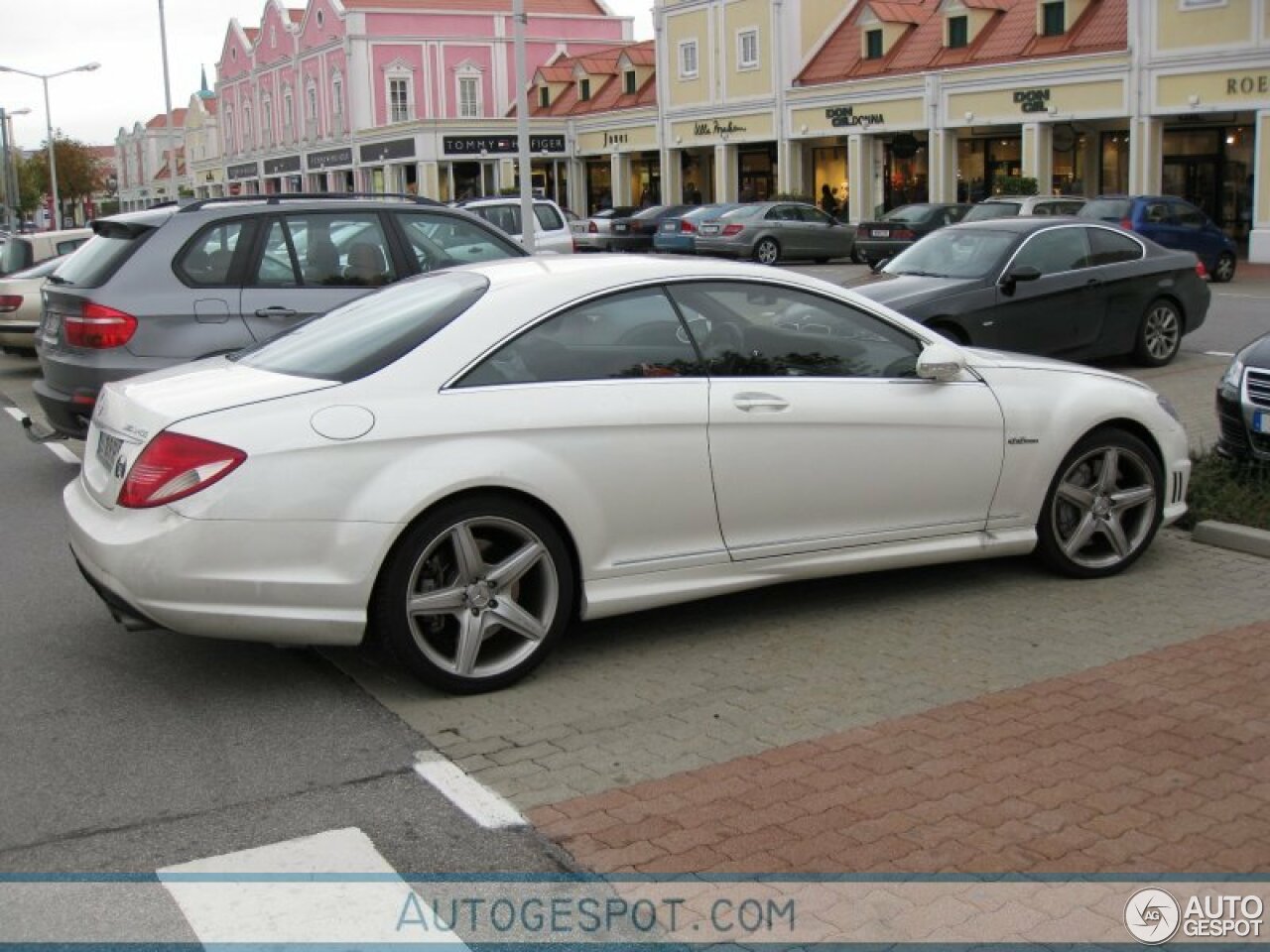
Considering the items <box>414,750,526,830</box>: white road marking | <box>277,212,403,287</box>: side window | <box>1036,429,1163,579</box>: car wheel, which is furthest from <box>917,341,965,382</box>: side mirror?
<box>277,212,403,287</box>: side window

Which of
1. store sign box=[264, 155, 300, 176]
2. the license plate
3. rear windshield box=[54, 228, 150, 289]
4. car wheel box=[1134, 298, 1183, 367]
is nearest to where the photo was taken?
the license plate

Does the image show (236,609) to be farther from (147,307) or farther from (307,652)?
(147,307)

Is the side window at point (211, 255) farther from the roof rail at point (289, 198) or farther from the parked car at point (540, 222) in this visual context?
the parked car at point (540, 222)

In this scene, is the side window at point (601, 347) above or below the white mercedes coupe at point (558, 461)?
above

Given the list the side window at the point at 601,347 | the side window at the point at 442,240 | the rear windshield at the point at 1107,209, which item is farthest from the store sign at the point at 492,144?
the side window at the point at 601,347

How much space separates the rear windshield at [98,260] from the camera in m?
9.38

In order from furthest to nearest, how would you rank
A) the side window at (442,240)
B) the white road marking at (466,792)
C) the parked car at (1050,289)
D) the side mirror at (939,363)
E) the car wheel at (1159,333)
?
the car wheel at (1159,333) → the parked car at (1050,289) → the side window at (442,240) → the side mirror at (939,363) → the white road marking at (466,792)

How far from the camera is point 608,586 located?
5699 mm

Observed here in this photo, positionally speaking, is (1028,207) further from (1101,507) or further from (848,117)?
(1101,507)

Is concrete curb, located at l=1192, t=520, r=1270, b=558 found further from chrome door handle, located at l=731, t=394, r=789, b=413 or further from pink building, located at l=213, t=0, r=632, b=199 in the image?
pink building, located at l=213, t=0, r=632, b=199

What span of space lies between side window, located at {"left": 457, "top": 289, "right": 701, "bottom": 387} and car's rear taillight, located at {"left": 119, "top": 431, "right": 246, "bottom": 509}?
0.93 m

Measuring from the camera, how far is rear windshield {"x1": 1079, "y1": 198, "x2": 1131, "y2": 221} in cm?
2619

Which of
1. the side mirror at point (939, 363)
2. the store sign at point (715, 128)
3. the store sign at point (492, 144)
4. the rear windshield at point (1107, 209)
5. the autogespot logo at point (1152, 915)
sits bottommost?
the autogespot logo at point (1152, 915)

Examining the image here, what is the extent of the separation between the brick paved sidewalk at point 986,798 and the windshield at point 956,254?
27.4 feet
